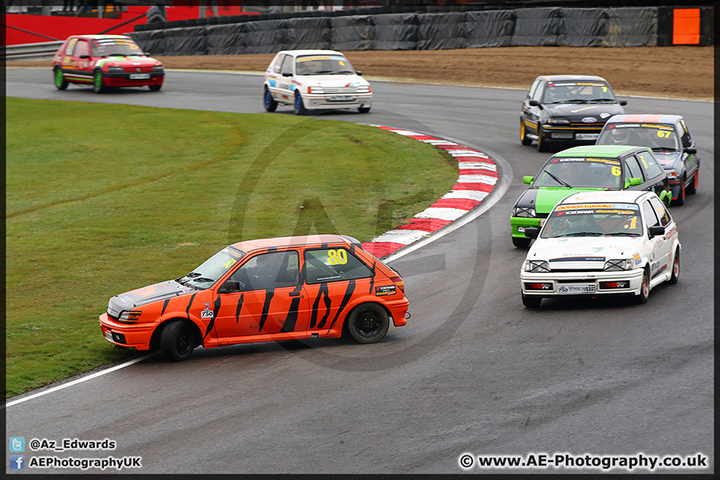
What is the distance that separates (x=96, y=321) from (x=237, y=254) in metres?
2.44

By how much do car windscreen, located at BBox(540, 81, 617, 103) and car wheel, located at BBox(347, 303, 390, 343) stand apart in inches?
522

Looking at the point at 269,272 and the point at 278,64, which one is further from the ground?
the point at 278,64

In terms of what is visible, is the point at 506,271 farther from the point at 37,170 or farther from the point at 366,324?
the point at 37,170

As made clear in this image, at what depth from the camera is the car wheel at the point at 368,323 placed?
428 inches

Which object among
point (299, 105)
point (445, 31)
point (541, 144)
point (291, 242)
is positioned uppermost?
point (445, 31)

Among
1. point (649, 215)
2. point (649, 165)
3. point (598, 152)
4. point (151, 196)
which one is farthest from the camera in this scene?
point (151, 196)

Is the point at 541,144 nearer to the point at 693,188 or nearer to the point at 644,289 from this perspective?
the point at 693,188

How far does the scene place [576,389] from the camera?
28.3 feet

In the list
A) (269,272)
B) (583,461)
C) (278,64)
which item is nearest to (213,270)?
(269,272)

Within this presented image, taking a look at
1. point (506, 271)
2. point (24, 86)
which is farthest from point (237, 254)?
point (24, 86)

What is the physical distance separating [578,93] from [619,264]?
12.3m

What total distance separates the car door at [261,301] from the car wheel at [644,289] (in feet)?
14.0

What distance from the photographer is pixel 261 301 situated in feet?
35.1

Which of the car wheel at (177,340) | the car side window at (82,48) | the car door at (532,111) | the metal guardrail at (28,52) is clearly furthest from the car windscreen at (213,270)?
the metal guardrail at (28,52)
